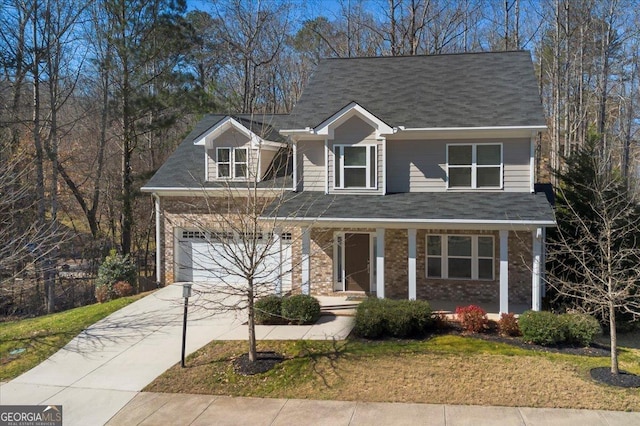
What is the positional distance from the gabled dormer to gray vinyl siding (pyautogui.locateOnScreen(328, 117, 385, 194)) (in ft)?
10.0

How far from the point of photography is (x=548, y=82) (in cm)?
3278

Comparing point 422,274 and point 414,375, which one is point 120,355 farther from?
point 422,274

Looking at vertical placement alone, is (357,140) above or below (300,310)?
above

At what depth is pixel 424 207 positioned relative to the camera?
15.5 meters

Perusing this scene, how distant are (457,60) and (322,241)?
8.68 m

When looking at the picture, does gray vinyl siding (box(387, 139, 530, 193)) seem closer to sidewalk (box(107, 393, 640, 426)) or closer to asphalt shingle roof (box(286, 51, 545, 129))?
asphalt shingle roof (box(286, 51, 545, 129))

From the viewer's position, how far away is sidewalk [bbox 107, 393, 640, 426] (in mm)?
8492

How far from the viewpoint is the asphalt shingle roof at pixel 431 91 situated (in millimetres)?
16656

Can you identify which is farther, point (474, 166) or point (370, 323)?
point (474, 166)

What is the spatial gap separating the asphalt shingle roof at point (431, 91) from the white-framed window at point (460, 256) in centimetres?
363

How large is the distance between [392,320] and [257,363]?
11.8 feet

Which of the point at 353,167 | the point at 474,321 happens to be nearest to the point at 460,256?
the point at 474,321

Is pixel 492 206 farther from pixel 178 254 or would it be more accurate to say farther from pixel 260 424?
pixel 178 254

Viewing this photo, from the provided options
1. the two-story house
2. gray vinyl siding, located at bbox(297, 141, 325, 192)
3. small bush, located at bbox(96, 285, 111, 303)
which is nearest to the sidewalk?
the two-story house
